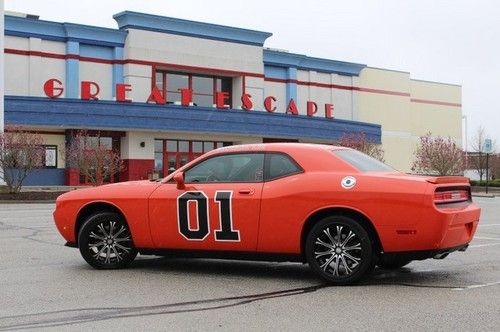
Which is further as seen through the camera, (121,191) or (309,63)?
(309,63)

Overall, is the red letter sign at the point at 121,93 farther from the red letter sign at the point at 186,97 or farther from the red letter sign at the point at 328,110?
the red letter sign at the point at 328,110

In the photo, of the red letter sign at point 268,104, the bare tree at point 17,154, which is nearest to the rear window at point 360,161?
the bare tree at point 17,154

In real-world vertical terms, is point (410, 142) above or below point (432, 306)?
above

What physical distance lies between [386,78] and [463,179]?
49.3 metres

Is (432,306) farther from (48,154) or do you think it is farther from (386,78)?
(386,78)

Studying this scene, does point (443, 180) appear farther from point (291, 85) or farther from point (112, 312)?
point (291, 85)

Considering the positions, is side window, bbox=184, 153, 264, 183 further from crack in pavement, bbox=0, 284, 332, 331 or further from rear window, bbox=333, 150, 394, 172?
crack in pavement, bbox=0, 284, 332, 331

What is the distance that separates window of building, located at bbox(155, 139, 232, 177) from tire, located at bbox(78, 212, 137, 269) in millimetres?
32164

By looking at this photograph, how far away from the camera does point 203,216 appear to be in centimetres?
783

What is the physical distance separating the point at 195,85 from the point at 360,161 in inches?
1473

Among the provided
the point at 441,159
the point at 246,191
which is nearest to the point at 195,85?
the point at 441,159

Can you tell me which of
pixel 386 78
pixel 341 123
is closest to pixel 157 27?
pixel 341 123

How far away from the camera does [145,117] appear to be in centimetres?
3800

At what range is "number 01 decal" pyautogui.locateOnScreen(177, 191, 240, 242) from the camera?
772cm
